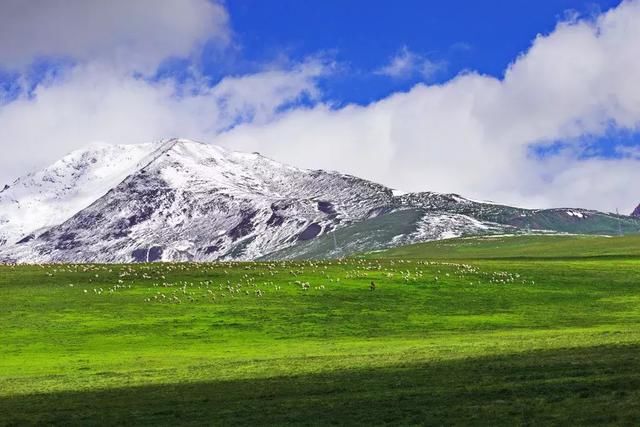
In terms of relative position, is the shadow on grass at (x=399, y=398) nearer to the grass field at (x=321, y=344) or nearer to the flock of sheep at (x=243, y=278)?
the grass field at (x=321, y=344)

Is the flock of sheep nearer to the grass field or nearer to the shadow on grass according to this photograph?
the grass field

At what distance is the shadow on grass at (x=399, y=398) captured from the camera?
1187 inches

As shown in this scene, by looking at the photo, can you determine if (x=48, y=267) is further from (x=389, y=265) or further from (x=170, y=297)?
(x=389, y=265)

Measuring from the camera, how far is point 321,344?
2753 inches

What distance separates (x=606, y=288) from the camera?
343 ft

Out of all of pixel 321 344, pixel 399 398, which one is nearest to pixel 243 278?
pixel 321 344

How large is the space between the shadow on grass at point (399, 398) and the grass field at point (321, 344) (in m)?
0.11

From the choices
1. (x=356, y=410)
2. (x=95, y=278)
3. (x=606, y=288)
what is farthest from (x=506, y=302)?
(x=356, y=410)

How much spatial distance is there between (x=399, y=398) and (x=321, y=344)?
3459 centimetres

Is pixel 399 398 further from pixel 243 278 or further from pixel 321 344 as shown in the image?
pixel 243 278

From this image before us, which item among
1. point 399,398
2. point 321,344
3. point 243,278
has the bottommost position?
point 399,398

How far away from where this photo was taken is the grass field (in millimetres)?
34062

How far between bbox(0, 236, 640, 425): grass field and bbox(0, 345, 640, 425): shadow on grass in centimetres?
11

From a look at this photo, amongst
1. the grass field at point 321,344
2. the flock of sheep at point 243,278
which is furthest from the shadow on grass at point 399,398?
the flock of sheep at point 243,278
